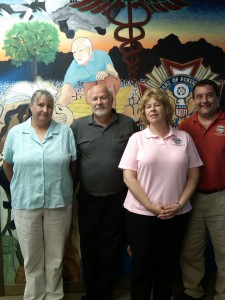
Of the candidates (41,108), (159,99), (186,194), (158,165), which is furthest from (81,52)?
(186,194)

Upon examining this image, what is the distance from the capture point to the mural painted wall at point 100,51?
2207 millimetres

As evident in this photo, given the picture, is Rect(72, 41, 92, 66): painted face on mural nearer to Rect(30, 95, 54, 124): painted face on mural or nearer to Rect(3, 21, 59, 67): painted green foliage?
Rect(3, 21, 59, 67): painted green foliage

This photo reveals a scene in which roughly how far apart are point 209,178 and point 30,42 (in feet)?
5.50

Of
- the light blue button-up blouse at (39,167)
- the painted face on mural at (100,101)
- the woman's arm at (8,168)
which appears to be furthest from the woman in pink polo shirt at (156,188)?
the woman's arm at (8,168)

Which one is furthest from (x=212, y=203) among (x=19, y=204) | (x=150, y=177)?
(x=19, y=204)

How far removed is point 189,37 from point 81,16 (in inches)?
34.0

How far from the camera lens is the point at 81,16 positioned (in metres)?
2.22

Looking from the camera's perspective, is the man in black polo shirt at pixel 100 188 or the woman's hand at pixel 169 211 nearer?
the woman's hand at pixel 169 211

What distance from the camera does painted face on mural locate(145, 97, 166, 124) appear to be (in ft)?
6.01

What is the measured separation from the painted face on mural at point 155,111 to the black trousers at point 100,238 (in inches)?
23.4

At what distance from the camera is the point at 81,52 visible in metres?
2.25

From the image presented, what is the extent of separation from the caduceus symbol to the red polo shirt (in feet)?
2.53

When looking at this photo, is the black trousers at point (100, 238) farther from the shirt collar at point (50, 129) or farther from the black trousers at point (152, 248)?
the shirt collar at point (50, 129)

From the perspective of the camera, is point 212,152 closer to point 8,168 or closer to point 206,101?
point 206,101
